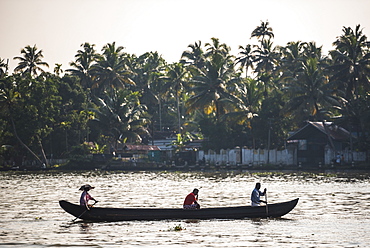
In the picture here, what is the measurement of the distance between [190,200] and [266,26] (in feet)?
295

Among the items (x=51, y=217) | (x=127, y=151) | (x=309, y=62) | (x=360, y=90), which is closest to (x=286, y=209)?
(x=51, y=217)

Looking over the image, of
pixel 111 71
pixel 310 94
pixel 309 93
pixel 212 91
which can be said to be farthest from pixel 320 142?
pixel 111 71

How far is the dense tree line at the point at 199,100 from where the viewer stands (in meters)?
75.7

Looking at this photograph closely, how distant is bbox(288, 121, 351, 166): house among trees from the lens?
74750 millimetres

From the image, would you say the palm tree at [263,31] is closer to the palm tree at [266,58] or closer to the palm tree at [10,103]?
the palm tree at [266,58]

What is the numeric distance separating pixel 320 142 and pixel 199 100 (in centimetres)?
1764

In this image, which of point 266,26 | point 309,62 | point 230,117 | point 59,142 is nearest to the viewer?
point 309,62

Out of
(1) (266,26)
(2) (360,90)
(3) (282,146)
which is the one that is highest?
(1) (266,26)

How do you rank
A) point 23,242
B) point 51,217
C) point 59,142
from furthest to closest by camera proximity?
point 59,142
point 51,217
point 23,242

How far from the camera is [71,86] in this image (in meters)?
101

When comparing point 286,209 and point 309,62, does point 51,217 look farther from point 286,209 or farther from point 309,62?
point 309,62

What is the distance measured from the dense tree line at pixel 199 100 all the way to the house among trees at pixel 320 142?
4.83 ft

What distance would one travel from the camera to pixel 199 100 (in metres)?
84.4

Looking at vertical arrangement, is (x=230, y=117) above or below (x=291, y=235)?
above
